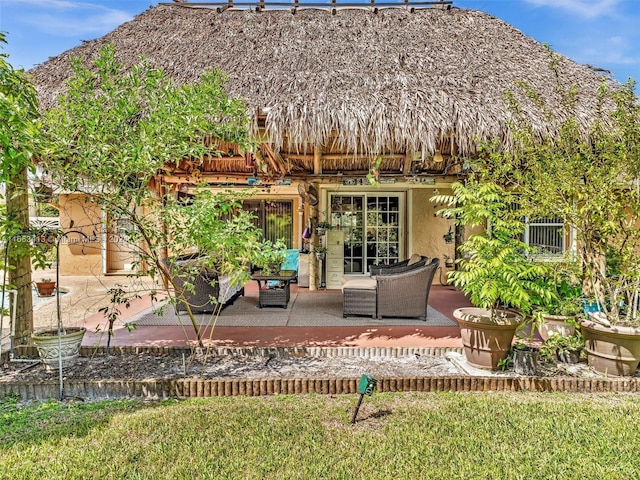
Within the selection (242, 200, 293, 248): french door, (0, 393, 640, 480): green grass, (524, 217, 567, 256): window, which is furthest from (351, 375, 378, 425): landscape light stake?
(242, 200, 293, 248): french door

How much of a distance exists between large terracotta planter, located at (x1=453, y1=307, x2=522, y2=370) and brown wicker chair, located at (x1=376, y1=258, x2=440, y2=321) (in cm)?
167

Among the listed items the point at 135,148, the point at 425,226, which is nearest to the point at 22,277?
the point at 135,148

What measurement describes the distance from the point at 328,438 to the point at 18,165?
2.68 metres

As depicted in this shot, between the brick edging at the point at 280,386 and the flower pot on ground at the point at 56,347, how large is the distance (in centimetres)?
36

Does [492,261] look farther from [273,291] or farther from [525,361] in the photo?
[273,291]

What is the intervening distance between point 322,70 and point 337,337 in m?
3.81

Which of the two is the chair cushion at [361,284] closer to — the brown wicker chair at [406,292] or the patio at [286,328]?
the brown wicker chair at [406,292]

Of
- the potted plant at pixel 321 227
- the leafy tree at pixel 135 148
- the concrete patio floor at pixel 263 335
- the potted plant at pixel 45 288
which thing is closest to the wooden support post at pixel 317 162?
the potted plant at pixel 321 227

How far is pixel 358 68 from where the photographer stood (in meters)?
5.38

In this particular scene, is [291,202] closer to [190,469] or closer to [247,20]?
[247,20]

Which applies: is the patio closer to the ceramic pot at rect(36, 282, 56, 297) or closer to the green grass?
the green grass

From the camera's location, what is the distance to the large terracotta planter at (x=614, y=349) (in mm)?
3049

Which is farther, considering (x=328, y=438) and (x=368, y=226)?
(x=368, y=226)

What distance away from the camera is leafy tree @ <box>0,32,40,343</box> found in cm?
222
